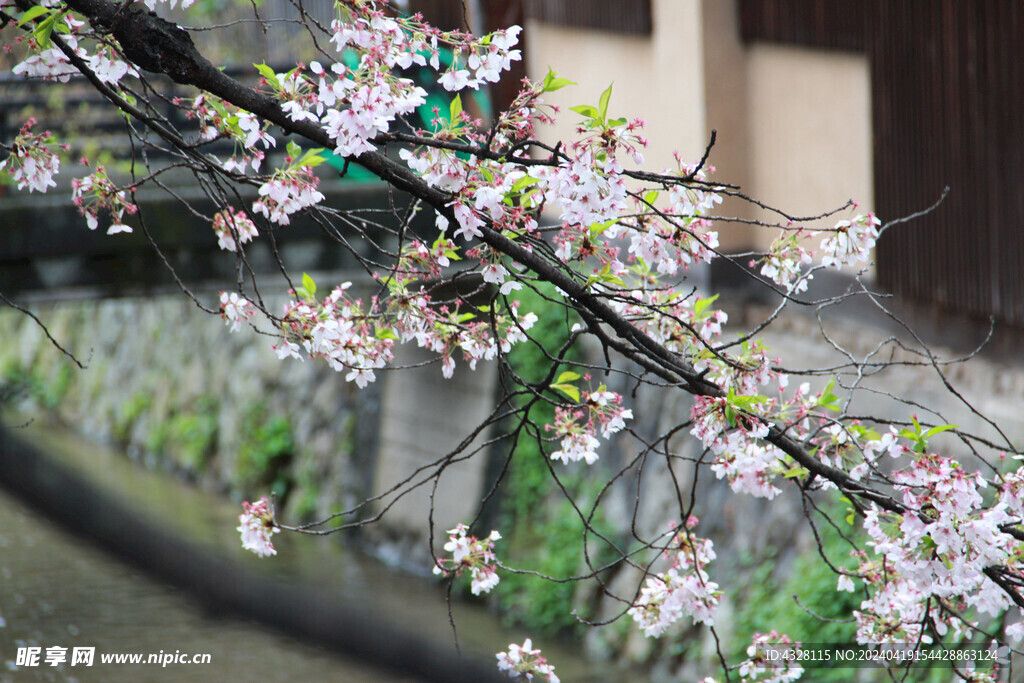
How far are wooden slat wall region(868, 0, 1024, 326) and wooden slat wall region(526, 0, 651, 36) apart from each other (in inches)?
84.8

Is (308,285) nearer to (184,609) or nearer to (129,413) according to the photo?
(184,609)

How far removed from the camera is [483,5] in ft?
32.0

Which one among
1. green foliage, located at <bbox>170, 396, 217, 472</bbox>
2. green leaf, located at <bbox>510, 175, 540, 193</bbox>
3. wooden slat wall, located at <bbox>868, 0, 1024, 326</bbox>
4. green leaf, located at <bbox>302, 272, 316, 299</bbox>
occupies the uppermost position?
green foliage, located at <bbox>170, 396, 217, 472</bbox>

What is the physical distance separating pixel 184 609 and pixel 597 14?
244 inches

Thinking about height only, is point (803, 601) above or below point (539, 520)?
below

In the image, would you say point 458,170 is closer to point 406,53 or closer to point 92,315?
point 406,53

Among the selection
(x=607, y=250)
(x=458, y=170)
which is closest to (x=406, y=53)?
(x=458, y=170)

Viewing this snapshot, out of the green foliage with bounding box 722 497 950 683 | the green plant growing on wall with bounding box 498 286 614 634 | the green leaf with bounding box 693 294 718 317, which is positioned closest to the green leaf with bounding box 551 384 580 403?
the green leaf with bounding box 693 294 718 317

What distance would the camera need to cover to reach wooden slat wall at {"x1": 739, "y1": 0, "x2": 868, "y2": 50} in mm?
6629

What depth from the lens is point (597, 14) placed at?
8.55m

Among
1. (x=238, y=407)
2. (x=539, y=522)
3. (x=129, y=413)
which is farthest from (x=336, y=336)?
(x=129, y=413)

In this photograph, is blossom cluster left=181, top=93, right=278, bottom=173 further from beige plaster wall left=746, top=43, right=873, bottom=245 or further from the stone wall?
the stone wall

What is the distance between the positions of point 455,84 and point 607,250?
1.91ft

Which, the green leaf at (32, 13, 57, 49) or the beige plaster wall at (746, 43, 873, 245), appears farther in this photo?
the beige plaster wall at (746, 43, 873, 245)
